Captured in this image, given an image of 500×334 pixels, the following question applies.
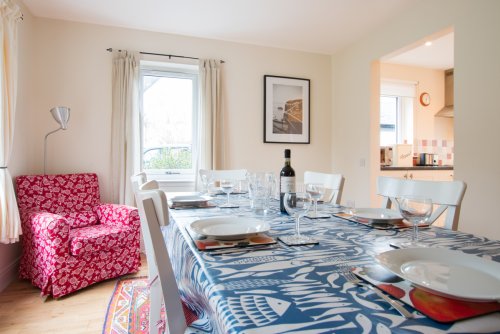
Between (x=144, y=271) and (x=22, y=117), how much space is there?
1879mm

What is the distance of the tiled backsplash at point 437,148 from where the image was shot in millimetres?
4762

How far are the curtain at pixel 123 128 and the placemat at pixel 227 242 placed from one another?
2.54 meters

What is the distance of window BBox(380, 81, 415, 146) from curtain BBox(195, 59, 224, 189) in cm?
272

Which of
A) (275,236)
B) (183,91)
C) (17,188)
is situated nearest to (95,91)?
(183,91)

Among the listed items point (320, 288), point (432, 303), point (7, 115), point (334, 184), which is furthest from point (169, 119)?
point (432, 303)

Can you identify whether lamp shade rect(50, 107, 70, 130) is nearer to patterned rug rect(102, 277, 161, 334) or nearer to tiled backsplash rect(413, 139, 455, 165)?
patterned rug rect(102, 277, 161, 334)

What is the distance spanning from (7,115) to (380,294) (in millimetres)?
2805

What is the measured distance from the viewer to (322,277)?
0.67 metres

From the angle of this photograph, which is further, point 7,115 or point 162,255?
point 7,115

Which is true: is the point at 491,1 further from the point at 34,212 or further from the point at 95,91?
the point at 34,212

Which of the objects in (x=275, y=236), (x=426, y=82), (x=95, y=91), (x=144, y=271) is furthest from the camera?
(x=426, y=82)

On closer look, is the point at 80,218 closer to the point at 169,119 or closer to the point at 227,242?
the point at 169,119

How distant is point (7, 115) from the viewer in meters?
2.29

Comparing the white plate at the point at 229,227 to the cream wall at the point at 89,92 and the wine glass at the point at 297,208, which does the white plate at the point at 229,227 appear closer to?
the wine glass at the point at 297,208
